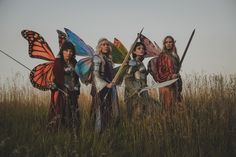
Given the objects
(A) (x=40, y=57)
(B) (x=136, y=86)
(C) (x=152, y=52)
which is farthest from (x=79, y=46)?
(C) (x=152, y=52)

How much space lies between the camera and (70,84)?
5.14 meters

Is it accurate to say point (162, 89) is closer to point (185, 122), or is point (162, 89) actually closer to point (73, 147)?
point (185, 122)

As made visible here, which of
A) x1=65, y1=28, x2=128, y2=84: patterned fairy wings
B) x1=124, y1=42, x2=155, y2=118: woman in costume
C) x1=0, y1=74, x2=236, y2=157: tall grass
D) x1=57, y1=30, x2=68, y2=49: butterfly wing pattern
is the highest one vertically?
x1=57, y1=30, x2=68, y2=49: butterfly wing pattern

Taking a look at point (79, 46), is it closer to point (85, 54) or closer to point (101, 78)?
point (85, 54)

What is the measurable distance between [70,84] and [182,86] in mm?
1607

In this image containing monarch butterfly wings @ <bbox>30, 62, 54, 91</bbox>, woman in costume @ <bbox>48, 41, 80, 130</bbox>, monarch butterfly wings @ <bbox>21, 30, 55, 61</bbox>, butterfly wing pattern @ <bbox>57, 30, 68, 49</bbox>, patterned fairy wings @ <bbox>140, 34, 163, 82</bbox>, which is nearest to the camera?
woman in costume @ <bbox>48, 41, 80, 130</bbox>

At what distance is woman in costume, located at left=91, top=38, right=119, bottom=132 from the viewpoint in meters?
5.22

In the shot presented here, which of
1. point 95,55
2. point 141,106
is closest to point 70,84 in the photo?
point 95,55

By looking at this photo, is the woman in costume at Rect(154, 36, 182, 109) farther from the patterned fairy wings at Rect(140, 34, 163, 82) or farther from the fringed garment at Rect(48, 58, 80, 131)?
the fringed garment at Rect(48, 58, 80, 131)

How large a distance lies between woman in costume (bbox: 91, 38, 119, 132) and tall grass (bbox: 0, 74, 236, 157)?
0.50ft

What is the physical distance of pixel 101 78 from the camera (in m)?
5.25

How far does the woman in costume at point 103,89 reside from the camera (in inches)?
205

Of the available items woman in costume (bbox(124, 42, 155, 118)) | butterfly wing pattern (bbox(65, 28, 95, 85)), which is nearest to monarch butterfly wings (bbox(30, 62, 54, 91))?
butterfly wing pattern (bbox(65, 28, 95, 85))

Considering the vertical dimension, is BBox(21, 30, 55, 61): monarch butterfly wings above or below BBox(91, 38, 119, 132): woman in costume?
above
